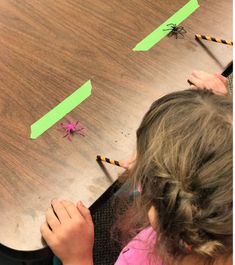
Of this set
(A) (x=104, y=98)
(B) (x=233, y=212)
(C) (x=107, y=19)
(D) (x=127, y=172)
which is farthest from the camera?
(C) (x=107, y=19)

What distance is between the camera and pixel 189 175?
556 millimetres

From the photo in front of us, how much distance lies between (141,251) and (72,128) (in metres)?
0.28

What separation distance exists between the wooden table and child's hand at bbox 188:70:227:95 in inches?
0.8

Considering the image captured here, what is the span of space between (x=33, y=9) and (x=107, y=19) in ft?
0.62

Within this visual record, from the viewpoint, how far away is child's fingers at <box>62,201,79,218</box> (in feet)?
2.43

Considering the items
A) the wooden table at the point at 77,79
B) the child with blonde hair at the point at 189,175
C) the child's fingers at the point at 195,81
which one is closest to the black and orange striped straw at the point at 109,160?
the wooden table at the point at 77,79

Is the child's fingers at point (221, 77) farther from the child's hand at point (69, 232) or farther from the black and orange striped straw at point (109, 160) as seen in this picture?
the child's hand at point (69, 232)

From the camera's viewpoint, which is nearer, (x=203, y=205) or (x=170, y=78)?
(x=203, y=205)

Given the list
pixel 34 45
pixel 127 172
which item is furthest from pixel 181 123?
pixel 34 45

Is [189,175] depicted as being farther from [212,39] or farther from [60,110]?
[212,39]

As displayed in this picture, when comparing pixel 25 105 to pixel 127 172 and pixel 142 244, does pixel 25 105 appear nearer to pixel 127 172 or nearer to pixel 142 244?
pixel 127 172

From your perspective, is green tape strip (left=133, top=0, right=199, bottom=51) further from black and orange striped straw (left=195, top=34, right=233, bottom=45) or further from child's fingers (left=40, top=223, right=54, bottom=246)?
child's fingers (left=40, top=223, right=54, bottom=246)

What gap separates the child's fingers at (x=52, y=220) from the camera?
72cm

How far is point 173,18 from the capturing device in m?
1.04
